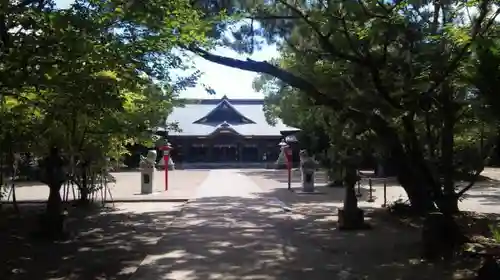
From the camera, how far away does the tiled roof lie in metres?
59.8

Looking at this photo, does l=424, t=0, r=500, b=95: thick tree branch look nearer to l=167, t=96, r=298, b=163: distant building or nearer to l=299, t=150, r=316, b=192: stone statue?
l=299, t=150, r=316, b=192: stone statue

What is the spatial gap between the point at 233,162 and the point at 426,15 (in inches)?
1923

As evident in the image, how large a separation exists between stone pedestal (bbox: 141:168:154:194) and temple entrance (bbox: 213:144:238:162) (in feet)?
115

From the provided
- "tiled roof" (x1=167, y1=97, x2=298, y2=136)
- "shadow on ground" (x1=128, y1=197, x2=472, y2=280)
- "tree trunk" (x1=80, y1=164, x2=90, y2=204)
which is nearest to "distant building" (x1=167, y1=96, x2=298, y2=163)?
"tiled roof" (x1=167, y1=97, x2=298, y2=136)

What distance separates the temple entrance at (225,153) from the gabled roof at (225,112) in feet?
13.5

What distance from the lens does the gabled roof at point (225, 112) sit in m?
63.0

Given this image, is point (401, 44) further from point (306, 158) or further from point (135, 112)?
point (306, 158)

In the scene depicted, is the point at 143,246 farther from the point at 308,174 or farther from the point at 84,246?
the point at 308,174

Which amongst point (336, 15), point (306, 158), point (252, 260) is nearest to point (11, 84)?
point (252, 260)

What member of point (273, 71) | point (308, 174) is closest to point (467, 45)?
point (273, 71)

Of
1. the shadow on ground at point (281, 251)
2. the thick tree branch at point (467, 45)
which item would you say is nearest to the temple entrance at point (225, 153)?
the shadow on ground at point (281, 251)

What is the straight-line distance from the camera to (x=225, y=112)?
64312 mm

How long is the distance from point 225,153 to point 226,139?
2.11 m

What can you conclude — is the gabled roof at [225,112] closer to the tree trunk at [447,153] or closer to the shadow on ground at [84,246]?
the shadow on ground at [84,246]
